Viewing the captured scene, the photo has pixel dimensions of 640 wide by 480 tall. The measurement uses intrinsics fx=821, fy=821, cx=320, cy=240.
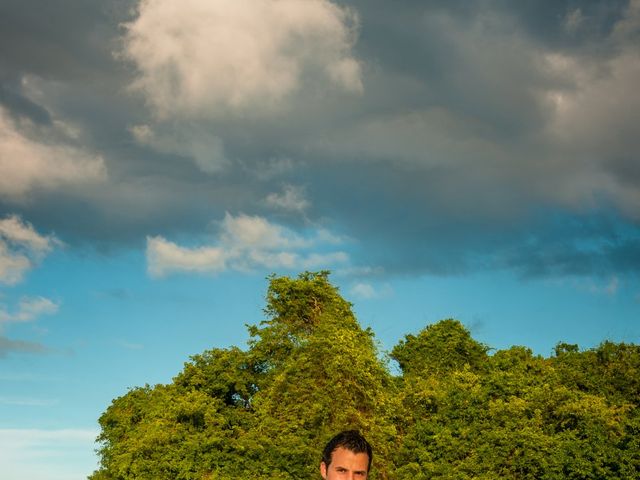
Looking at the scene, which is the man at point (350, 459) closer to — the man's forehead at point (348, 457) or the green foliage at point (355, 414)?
the man's forehead at point (348, 457)

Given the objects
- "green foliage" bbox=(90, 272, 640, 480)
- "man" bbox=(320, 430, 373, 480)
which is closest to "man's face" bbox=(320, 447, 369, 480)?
"man" bbox=(320, 430, 373, 480)

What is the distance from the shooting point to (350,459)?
8.12 m

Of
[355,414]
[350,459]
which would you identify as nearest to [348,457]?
[350,459]

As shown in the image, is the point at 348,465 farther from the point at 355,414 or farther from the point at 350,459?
the point at 355,414

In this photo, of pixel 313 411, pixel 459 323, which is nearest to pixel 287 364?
pixel 313 411

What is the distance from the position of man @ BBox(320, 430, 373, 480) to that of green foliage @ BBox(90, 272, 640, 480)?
47.7 metres

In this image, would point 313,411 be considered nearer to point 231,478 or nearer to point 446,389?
point 231,478

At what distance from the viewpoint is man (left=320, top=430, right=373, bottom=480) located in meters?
8.11

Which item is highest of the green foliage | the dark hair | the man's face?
the green foliage

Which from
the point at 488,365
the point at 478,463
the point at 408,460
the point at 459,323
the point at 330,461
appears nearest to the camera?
the point at 330,461

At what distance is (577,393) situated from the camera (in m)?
61.2

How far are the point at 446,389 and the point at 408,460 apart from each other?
21.2 feet

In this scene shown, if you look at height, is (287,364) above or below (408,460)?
above

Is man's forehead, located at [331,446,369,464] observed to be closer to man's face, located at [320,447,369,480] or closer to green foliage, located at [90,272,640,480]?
man's face, located at [320,447,369,480]
